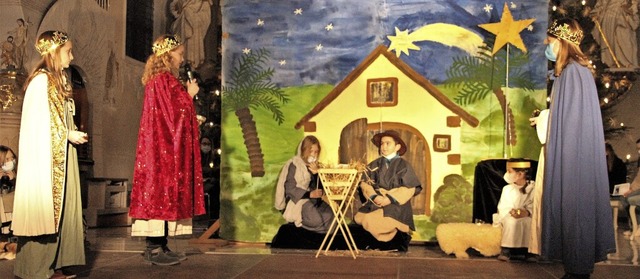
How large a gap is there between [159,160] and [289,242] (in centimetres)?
254

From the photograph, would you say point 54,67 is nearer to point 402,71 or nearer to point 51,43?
point 51,43

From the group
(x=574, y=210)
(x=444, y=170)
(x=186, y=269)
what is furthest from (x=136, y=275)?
(x=444, y=170)

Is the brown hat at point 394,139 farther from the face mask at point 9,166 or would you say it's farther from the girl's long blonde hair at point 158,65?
the face mask at point 9,166

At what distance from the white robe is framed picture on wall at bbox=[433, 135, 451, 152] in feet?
3.70

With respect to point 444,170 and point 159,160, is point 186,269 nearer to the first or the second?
point 159,160

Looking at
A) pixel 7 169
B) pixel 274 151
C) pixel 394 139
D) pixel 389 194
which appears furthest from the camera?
pixel 274 151

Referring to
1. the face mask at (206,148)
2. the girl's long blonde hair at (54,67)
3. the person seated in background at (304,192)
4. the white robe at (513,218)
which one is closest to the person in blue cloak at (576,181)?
the white robe at (513,218)

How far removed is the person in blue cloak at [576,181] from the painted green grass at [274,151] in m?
3.28

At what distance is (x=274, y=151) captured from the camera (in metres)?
8.77

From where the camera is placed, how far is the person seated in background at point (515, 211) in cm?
715

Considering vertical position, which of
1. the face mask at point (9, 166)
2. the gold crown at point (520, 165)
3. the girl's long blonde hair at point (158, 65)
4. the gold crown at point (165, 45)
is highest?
the gold crown at point (165, 45)

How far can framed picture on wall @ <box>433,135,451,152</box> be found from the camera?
27.8 ft

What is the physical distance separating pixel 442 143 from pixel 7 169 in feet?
17.0

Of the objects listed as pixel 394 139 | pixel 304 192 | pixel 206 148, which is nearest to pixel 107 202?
pixel 206 148
